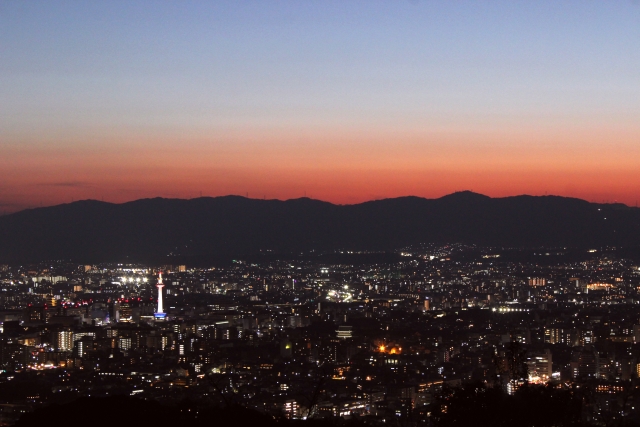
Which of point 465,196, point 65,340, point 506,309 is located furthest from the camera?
point 465,196

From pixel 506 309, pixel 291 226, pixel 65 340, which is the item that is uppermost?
pixel 291 226

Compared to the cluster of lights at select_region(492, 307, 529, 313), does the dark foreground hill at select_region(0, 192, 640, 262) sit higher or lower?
higher

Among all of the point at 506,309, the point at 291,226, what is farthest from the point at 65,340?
the point at 291,226

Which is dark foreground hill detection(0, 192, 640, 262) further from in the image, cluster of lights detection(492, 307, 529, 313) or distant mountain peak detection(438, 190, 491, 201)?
cluster of lights detection(492, 307, 529, 313)

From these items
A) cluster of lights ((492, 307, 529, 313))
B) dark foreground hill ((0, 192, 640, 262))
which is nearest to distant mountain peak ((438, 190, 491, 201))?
dark foreground hill ((0, 192, 640, 262))

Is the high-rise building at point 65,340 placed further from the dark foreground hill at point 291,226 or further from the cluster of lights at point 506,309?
the dark foreground hill at point 291,226

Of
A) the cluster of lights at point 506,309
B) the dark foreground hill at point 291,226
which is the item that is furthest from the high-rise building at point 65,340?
the dark foreground hill at point 291,226

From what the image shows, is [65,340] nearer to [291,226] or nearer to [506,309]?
[506,309]

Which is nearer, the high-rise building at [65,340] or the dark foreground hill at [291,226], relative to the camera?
the high-rise building at [65,340]
